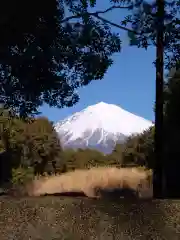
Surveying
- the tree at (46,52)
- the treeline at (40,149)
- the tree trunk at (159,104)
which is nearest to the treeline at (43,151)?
the treeline at (40,149)

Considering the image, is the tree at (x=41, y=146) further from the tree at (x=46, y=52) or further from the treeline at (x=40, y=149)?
the tree at (x=46, y=52)

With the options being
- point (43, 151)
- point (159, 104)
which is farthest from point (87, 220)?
point (43, 151)

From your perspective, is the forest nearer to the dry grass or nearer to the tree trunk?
the tree trunk

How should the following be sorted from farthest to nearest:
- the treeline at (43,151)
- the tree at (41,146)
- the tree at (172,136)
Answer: the tree at (41,146) → the treeline at (43,151) → the tree at (172,136)

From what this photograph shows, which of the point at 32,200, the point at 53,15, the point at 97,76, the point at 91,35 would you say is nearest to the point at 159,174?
the point at 97,76

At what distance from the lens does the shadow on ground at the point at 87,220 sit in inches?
221

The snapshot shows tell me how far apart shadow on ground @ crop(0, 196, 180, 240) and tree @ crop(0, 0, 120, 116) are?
9.35 ft

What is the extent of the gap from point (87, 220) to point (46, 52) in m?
3.36

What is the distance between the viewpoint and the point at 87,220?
5668 mm

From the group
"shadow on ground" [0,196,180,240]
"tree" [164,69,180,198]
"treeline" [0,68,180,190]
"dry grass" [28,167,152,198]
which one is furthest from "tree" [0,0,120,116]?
"treeline" [0,68,180,190]

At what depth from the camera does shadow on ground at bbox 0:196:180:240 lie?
562cm

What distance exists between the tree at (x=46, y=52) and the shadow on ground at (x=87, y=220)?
285cm

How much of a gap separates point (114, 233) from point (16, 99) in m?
3.85

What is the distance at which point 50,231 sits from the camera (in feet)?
18.4
